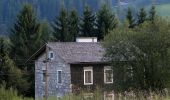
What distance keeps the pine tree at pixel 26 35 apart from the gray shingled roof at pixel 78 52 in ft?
30.4

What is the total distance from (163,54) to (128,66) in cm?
238

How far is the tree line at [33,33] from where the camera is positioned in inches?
1785

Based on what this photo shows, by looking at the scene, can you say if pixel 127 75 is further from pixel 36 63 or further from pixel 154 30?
pixel 36 63

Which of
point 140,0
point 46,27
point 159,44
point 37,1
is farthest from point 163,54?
point 140,0

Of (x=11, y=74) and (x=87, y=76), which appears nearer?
(x=87, y=76)

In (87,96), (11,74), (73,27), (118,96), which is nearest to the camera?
(87,96)

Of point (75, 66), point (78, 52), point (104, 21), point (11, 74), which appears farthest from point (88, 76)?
point (104, 21)

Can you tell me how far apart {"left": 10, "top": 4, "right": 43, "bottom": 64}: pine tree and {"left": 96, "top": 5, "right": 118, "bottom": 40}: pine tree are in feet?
22.4

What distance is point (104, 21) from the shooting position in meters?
56.0

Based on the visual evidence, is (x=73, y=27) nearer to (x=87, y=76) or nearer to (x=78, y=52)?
(x=78, y=52)

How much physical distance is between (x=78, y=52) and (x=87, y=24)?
48.8 feet

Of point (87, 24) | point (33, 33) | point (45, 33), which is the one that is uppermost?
point (87, 24)

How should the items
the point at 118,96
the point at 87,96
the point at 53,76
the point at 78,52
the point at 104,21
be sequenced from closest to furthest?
the point at 87,96, the point at 118,96, the point at 78,52, the point at 53,76, the point at 104,21

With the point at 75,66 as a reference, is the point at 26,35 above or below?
above
